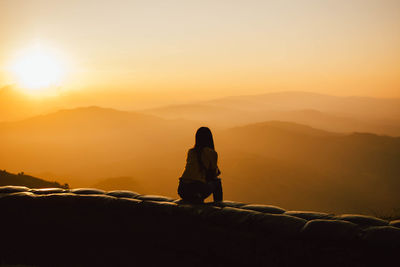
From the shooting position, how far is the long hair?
16.8ft

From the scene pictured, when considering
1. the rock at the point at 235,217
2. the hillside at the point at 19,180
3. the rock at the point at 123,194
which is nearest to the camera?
the rock at the point at 235,217

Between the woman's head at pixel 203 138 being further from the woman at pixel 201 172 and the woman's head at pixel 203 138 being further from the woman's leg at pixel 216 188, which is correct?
the woman's leg at pixel 216 188

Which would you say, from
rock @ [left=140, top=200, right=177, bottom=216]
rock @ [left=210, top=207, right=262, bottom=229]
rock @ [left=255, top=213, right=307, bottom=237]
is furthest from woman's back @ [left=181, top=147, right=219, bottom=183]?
rock @ [left=255, top=213, right=307, bottom=237]

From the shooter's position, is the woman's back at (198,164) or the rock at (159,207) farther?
the woman's back at (198,164)

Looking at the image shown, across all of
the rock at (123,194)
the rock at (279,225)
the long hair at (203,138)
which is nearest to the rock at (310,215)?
the rock at (279,225)

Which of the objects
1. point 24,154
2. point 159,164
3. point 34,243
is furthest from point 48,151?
point 34,243

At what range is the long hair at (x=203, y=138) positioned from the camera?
5133 millimetres

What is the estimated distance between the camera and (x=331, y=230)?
3.53m

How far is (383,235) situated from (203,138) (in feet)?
8.69

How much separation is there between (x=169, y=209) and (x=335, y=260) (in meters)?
2.05

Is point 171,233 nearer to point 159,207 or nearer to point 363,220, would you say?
point 159,207

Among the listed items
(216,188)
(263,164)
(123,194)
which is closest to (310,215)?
(216,188)

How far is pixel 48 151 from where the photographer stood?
554ft

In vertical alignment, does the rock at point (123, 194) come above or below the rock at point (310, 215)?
above
